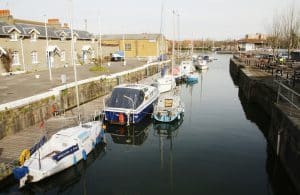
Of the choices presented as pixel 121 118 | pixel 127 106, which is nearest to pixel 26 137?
pixel 121 118

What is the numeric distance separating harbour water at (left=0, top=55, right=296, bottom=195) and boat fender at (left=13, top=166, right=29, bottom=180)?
93cm

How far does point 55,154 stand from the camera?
45.2 ft

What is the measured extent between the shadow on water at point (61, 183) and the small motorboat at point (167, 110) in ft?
27.9

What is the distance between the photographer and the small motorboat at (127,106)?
861 inches

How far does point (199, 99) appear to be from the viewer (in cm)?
3497

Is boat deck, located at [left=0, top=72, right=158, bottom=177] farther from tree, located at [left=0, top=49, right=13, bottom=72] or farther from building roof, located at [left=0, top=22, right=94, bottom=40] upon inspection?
building roof, located at [left=0, top=22, right=94, bottom=40]

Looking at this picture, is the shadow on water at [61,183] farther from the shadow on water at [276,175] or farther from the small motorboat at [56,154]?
the shadow on water at [276,175]

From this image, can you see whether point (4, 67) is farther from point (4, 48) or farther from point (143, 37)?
point (143, 37)

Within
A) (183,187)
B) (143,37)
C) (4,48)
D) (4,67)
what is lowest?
(183,187)

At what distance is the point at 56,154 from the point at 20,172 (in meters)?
1.99

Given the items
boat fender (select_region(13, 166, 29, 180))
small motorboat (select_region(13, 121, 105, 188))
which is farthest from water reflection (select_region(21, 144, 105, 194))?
boat fender (select_region(13, 166, 29, 180))

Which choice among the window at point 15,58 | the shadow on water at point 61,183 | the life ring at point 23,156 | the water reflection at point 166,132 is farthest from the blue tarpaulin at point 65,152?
the window at point 15,58

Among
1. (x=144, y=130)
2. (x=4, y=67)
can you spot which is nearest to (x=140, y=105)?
(x=144, y=130)

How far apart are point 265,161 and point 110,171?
9816 millimetres
